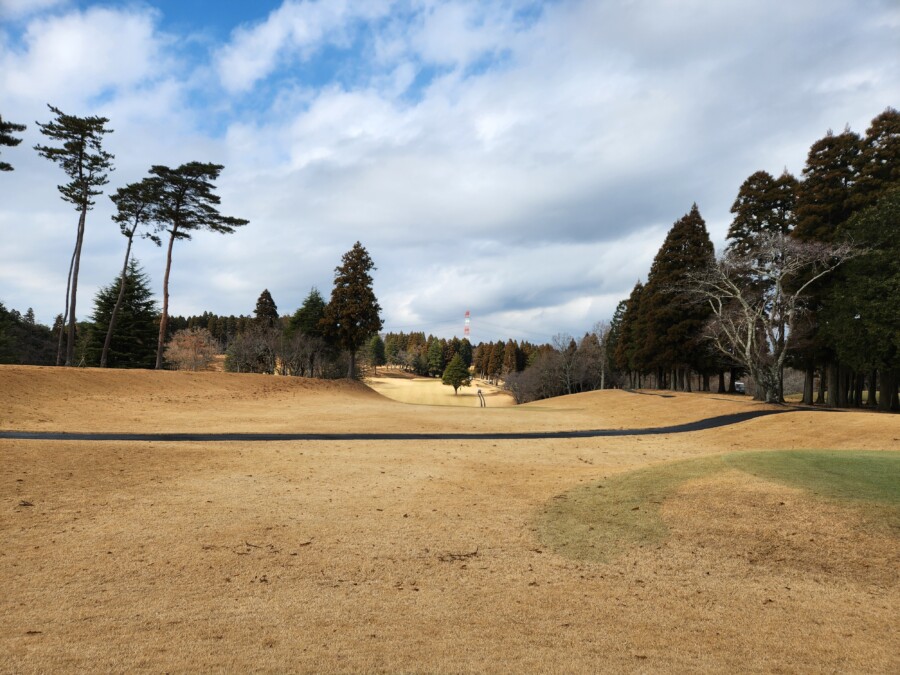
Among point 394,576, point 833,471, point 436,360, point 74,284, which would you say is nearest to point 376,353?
point 436,360

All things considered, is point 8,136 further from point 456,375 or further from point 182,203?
point 456,375

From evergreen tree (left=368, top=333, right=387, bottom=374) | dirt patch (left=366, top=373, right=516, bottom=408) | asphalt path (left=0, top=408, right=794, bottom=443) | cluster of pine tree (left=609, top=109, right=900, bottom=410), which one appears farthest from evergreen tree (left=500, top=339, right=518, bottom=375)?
asphalt path (left=0, top=408, right=794, bottom=443)

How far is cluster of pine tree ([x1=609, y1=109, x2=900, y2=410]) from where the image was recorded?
889 inches

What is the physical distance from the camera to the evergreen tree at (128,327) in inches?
1770

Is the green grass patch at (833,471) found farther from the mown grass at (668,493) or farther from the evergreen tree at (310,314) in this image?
the evergreen tree at (310,314)

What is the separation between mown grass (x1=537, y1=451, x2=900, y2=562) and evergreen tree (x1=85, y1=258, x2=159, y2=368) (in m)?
48.6

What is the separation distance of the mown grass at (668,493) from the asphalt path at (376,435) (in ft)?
26.4

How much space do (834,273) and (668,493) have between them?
25.8 meters

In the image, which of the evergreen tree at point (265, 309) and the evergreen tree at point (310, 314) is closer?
the evergreen tree at point (310, 314)

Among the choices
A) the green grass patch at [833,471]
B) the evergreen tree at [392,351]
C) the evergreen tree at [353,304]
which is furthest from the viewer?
the evergreen tree at [392,351]

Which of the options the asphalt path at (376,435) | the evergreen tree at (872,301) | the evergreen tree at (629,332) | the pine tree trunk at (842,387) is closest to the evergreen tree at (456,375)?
the evergreen tree at (629,332)

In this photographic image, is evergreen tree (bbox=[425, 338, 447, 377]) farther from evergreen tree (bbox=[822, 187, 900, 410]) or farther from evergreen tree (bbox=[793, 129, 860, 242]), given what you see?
evergreen tree (bbox=[822, 187, 900, 410])

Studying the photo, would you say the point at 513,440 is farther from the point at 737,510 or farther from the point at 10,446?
the point at 10,446

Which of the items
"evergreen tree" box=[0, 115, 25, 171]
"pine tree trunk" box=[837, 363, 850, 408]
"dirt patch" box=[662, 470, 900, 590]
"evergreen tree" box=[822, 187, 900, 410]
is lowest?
"dirt patch" box=[662, 470, 900, 590]
